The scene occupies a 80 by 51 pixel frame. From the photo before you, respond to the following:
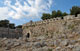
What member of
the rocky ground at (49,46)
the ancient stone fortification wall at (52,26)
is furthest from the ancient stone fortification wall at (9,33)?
the rocky ground at (49,46)

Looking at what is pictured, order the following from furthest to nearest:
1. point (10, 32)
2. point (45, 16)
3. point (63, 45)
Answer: point (45, 16)
point (10, 32)
point (63, 45)

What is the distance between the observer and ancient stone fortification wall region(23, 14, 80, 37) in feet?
41.9

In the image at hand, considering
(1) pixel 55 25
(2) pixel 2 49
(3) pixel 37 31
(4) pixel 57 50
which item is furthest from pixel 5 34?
(4) pixel 57 50

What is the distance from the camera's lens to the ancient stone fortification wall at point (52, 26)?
12773 millimetres

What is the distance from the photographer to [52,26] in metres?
15.7

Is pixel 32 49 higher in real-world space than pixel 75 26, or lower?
lower

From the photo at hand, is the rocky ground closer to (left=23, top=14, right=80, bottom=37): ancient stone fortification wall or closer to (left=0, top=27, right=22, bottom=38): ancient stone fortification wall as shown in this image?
Result: (left=23, top=14, right=80, bottom=37): ancient stone fortification wall

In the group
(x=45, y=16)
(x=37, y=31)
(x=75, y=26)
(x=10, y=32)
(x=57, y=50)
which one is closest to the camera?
(x=57, y=50)

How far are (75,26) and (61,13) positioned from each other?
671 inches

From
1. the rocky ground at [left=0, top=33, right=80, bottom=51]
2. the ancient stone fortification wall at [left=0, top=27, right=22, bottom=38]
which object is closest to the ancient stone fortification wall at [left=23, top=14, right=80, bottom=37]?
the ancient stone fortification wall at [left=0, top=27, right=22, bottom=38]

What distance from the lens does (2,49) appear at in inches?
316

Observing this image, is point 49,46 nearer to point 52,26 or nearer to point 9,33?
point 52,26

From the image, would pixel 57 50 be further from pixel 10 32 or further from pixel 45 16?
pixel 45 16

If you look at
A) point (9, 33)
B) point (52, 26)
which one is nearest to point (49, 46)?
point (52, 26)
